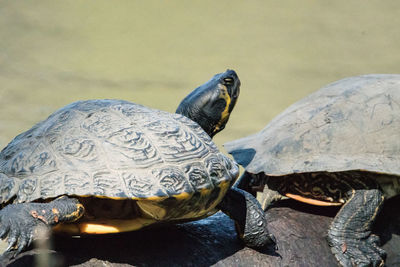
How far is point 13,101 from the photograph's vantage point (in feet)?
19.4

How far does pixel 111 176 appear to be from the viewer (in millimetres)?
1275

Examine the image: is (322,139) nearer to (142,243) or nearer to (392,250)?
(392,250)

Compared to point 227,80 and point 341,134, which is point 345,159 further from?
point 227,80

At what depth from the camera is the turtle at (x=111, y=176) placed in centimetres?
123

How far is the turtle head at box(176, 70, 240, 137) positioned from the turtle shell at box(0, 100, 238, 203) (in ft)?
1.37

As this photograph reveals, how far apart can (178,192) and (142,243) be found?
0.87 ft

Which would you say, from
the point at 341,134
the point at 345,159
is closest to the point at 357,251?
the point at 345,159

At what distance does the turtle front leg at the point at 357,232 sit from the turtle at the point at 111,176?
1.11ft

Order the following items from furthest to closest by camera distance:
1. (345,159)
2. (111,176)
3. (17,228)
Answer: (345,159) → (111,176) → (17,228)

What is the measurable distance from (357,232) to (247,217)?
18.9 inches

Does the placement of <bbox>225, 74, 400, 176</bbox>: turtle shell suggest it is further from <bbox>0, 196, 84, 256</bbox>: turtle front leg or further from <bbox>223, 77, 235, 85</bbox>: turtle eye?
<bbox>0, 196, 84, 256</bbox>: turtle front leg

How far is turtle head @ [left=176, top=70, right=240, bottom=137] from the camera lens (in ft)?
6.31

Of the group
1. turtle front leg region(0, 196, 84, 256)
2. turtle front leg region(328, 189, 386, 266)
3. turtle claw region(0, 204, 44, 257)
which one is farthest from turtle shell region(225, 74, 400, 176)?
turtle claw region(0, 204, 44, 257)

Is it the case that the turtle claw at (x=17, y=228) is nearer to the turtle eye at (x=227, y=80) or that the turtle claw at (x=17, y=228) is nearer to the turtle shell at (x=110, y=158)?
the turtle shell at (x=110, y=158)
